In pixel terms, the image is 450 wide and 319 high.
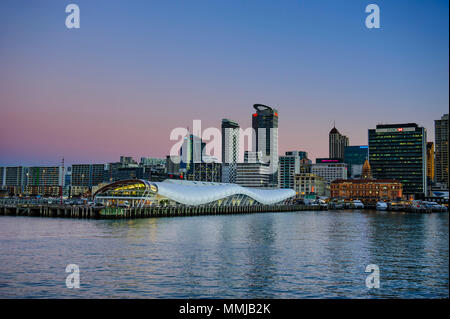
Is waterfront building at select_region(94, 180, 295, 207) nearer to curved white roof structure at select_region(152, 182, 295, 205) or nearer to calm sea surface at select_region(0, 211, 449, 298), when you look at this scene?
curved white roof structure at select_region(152, 182, 295, 205)

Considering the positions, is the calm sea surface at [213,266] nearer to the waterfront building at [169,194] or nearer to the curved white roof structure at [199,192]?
the waterfront building at [169,194]

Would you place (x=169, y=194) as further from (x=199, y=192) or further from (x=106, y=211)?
(x=106, y=211)

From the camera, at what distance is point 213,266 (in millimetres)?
31688

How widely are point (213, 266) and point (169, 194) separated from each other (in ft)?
202

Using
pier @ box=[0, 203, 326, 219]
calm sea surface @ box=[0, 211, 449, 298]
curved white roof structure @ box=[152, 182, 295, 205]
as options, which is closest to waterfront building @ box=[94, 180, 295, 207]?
curved white roof structure @ box=[152, 182, 295, 205]

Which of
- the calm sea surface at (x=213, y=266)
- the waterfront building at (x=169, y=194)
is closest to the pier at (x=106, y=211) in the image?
the waterfront building at (x=169, y=194)

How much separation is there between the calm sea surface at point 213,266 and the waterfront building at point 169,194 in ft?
126

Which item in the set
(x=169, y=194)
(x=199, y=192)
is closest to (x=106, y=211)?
(x=169, y=194)

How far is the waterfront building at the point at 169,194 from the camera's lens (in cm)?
8906

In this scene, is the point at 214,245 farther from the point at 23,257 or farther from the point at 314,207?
the point at 314,207

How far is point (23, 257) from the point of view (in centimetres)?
3441

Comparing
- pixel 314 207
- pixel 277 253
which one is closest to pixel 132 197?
pixel 277 253
